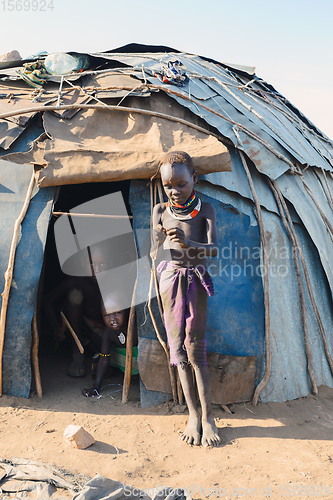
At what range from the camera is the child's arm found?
2.92 m

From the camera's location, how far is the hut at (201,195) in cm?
371

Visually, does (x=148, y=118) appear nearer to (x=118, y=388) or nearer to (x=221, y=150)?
(x=221, y=150)

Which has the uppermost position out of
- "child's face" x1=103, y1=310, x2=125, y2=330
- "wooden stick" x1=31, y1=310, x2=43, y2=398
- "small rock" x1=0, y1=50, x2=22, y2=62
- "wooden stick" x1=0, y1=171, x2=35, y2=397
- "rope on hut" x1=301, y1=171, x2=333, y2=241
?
"small rock" x1=0, y1=50, x2=22, y2=62

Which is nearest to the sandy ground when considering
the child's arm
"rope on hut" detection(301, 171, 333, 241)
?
the child's arm

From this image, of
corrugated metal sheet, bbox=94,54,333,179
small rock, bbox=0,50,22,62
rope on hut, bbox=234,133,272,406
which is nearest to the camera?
rope on hut, bbox=234,133,272,406

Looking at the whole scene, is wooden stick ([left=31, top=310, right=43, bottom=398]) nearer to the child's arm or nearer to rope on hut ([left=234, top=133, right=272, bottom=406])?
the child's arm

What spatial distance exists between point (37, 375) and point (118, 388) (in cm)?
74

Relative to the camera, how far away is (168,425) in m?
3.45

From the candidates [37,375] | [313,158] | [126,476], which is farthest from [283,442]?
[313,158]

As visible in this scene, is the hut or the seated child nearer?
the hut

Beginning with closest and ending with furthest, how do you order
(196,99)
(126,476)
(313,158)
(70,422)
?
(126,476), (70,422), (196,99), (313,158)

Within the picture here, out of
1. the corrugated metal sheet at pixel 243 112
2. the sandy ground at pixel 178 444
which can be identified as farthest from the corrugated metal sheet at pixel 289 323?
the corrugated metal sheet at pixel 243 112

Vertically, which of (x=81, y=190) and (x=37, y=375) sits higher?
(x=81, y=190)

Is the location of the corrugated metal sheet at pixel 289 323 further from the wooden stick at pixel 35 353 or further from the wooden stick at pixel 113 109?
the wooden stick at pixel 35 353
